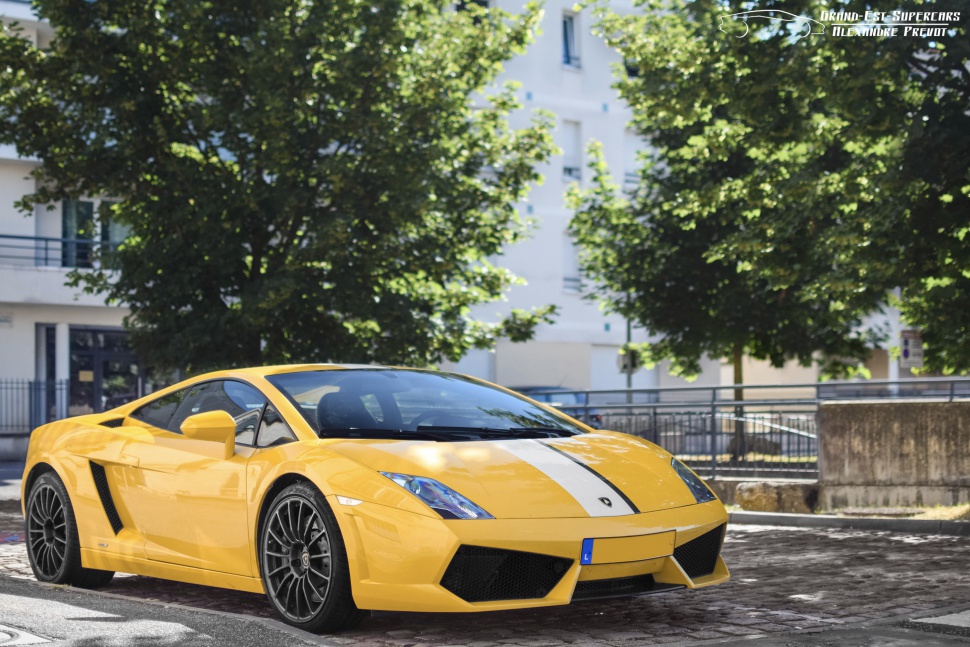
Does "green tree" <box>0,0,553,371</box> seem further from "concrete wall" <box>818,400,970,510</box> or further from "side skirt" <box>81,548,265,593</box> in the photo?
"side skirt" <box>81,548,265,593</box>

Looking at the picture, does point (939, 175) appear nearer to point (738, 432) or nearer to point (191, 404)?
point (738, 432)

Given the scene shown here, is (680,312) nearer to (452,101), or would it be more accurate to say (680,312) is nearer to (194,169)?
(452,101)

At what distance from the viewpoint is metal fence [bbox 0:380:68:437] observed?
29.6 metres

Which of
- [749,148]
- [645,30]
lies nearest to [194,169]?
[645,30]

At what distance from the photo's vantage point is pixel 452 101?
20.5 m

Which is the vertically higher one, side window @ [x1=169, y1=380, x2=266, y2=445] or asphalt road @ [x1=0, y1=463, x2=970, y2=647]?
side window @ [x1=169, y1=380, x2=266, y2=445]

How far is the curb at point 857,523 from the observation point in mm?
10727

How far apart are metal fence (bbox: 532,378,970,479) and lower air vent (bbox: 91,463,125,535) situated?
26.9 ft

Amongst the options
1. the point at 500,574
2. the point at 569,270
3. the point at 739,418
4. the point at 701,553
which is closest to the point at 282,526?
the point at 500,574

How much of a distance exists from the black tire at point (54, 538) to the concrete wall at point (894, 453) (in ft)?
26.9

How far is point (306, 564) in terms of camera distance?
5824mm

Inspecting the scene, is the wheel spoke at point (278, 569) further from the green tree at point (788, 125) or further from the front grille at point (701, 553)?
the green tree at point (788, 125)

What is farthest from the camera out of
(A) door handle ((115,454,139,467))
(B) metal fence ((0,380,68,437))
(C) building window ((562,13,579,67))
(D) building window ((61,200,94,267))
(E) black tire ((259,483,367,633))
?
(C) building window ((562,13,579,67))

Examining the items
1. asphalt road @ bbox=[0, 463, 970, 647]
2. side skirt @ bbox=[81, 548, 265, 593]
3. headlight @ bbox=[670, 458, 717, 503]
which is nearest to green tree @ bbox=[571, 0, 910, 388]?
asphalt road @ bbox=[0, 463, 970, 647]
